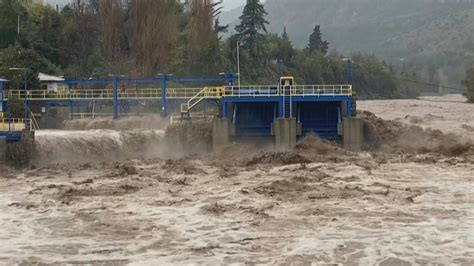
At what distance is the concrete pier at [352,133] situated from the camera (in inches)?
1789

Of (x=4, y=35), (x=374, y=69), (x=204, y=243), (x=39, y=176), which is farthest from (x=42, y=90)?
(x=374, y=69)

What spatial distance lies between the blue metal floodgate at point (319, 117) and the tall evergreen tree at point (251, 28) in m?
40.8

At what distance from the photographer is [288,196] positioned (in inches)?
1003

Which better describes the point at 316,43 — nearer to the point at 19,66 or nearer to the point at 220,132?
the point at 19,66

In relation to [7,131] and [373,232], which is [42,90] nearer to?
[7,131]

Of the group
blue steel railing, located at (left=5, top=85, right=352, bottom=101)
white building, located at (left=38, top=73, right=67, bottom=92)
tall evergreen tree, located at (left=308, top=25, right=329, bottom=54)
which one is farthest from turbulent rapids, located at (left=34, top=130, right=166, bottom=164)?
tall evergreen tree, located at (left=308, top=25, right=329, bottom=54)

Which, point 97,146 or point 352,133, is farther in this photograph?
point 352,133

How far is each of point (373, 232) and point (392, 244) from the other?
143cm

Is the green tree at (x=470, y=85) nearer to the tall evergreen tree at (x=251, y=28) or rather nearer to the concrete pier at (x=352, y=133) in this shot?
the tall evergreen tree at (x=251, y=28)

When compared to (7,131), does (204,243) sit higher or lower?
lower

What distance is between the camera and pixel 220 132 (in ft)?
149

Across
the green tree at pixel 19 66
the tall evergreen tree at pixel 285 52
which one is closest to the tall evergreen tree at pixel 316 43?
the tall evergreen tree at pixel 285 52

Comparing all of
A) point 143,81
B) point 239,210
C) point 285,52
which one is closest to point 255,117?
point 143,81

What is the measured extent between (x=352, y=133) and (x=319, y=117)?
15.5 feet
